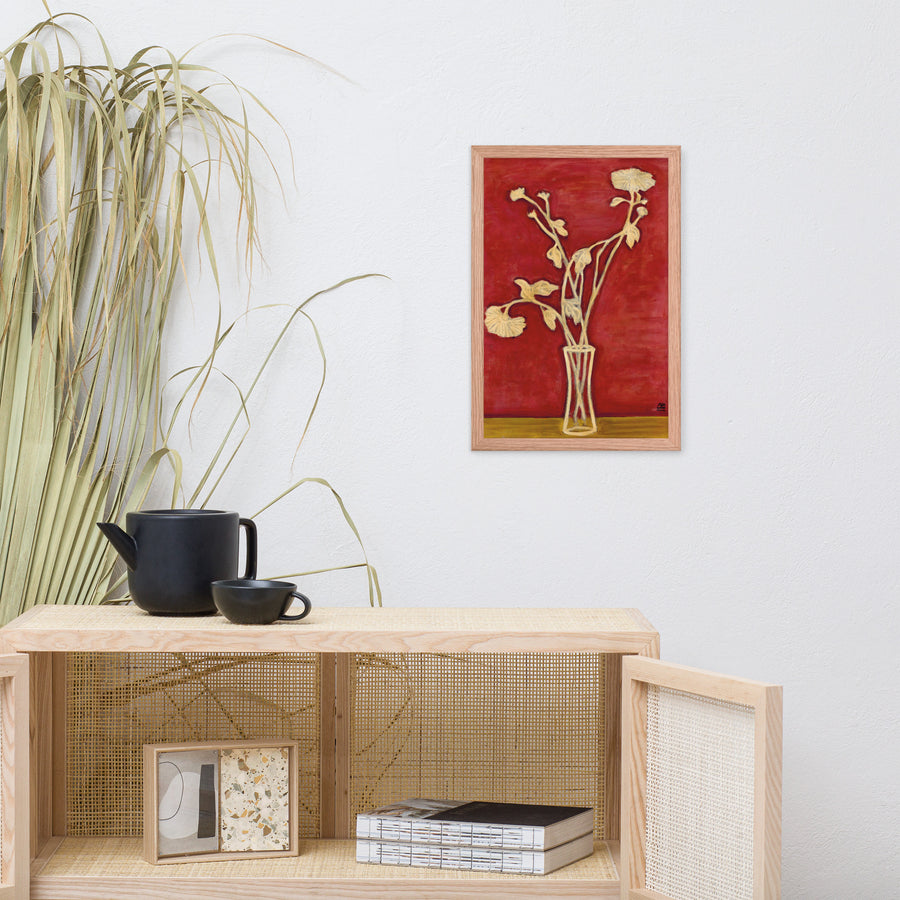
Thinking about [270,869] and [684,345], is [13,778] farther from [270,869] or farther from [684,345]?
[684,345]

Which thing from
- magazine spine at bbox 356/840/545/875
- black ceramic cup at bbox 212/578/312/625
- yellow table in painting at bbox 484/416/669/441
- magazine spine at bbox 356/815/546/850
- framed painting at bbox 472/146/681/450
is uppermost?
framed painting at bbox 472/146/681/450

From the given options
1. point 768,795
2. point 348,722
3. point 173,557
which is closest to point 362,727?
point 348,722

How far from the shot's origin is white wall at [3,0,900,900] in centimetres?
172

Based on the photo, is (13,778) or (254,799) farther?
(254,799)

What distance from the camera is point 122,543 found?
4.41 ft

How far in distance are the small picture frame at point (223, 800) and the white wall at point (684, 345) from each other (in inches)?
15.1

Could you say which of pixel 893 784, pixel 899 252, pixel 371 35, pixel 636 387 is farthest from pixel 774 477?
pixel 371 35

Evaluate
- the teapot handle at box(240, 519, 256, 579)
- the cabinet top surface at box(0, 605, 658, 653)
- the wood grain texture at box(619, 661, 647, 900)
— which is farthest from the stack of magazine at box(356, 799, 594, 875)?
the teapot handle at box(240, 519, 256, 579)

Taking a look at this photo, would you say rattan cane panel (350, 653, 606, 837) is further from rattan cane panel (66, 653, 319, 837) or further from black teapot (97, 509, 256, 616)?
black teapot (97, 509, 256, 616)

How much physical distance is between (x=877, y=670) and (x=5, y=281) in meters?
1.56

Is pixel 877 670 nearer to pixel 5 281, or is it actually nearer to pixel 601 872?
pixel 601 872

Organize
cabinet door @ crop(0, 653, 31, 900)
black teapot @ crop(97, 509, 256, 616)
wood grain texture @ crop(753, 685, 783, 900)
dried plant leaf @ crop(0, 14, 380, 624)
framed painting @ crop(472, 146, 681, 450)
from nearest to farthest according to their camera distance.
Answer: wood grain texture @ crop(753, 685, 783, 900), cabinet door @ crop(0, 653, 31, 900), black teapot @ crop(97, 509, 256, 616), dried plant leaf @ crop(0, 14, 380, 624), framed painting @ crop(472, 146, 681, 450)

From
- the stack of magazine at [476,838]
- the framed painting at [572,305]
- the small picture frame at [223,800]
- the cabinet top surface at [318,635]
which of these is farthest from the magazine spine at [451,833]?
the framed painting at [572,305]

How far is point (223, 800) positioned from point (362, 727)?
225mm
